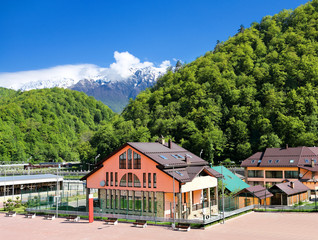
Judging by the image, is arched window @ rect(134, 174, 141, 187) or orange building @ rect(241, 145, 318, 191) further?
orange building @ rect(241, 145, 318, 191)

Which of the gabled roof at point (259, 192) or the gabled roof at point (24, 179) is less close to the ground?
the gabled roof at point (24, 179)

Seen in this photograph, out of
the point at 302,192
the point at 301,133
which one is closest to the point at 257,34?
the point at 301,133

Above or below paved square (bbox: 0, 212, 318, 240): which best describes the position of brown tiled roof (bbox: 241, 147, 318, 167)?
above

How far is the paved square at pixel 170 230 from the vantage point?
31.2m

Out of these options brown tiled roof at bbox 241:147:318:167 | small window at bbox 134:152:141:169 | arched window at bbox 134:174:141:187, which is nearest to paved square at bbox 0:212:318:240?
arched window at bbox 134:174:141:187

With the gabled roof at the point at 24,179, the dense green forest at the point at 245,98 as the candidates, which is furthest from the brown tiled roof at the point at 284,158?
the gabled roof at the point at 24,179

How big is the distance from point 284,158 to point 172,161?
119 ft

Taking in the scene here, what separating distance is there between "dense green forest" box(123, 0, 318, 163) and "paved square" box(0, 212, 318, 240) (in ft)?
202

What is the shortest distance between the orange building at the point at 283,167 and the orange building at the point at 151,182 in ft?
87.5

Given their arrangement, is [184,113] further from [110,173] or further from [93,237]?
[93,237]

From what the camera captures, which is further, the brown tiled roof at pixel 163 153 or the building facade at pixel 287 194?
the building facade at pixel 287 194

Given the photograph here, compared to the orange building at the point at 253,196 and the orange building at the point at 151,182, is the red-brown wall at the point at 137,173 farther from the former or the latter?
the orange building at the point at 253,196

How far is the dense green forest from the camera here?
341ft

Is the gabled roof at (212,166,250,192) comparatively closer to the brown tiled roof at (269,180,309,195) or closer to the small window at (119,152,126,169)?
the brown tiled roof at (269,180,309,195)
